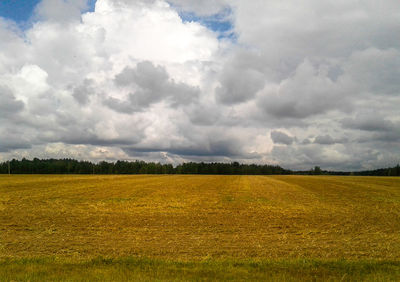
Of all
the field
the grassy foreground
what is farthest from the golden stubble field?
the grassy foreground

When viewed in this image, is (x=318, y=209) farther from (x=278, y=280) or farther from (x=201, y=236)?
(x=278, y=280)

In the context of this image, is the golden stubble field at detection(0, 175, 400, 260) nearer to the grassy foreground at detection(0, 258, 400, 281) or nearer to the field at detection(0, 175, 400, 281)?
the field at detection(0, 175, 400, 281)

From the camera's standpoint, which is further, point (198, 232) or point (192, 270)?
point (198, 232)

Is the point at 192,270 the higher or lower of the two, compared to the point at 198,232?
higher

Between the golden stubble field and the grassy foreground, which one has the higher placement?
the grassy foreground

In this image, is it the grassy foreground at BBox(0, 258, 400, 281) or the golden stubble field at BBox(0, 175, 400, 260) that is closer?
the grassy foreground at BBox(0, 258, 400, 281)

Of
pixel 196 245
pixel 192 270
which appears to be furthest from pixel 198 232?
pixel 192 270

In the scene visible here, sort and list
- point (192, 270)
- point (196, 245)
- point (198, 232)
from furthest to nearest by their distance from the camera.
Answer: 1. point (198, 232)
2. point (196, 245)
3. point (192, 270)

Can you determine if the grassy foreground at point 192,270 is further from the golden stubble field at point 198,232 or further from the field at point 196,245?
the golden stubble field at point 198,232

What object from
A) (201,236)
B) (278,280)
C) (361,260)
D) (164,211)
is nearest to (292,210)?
(164,211)

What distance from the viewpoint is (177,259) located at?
10.5 meters

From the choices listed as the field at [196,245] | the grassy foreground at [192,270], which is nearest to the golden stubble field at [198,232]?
the field at [196,245]

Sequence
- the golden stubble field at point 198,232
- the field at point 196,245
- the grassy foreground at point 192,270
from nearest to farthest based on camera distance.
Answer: the grassy foreground at point 192,270 < the field at point 196,245 < the golden stubble field at point 198,232

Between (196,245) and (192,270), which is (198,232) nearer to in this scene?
(196,245)
